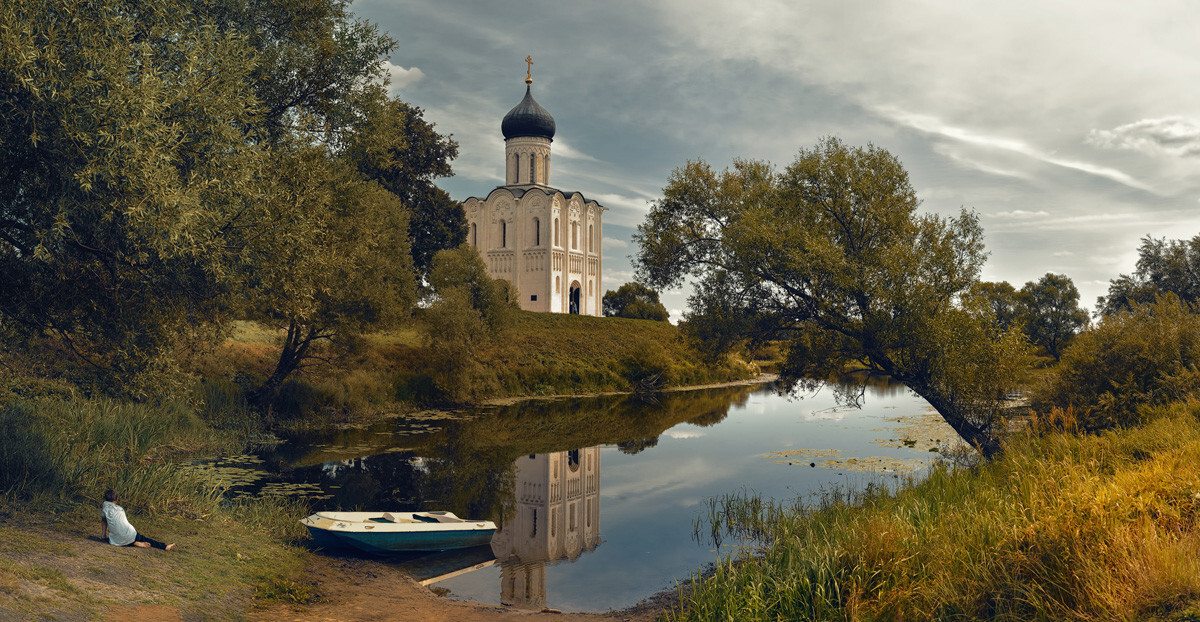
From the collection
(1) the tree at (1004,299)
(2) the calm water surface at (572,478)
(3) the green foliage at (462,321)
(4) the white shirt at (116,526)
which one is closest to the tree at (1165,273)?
(1) the tree at (1004,299)

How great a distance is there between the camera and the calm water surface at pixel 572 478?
11.6 m

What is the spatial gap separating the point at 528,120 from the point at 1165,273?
1944 inches

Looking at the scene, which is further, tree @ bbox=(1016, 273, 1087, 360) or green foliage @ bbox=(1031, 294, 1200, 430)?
tree @ bbox=(1016, 273, 1087, 360)

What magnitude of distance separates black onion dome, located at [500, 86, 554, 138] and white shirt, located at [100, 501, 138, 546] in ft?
194

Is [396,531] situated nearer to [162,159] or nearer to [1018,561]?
[162,159]

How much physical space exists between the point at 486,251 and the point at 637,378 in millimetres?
29169

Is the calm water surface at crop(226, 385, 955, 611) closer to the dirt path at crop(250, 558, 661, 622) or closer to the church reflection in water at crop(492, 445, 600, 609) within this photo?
the church reflection in water at crop(492, 445, 600, 609)

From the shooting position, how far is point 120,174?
8977 millimetres

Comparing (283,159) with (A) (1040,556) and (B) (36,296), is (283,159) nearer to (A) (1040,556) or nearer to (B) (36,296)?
(B) (36,296)

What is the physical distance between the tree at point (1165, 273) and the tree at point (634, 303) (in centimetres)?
3744

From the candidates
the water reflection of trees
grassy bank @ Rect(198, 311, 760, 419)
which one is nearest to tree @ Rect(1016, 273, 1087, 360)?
grassy bank @ Rect(198, 311, 760, 419)

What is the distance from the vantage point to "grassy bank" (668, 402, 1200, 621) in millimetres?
5719

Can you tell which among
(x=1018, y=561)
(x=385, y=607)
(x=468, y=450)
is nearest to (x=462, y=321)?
(x=468, y=450)

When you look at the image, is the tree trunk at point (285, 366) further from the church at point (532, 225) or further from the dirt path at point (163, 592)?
the church at point (532, 225)
